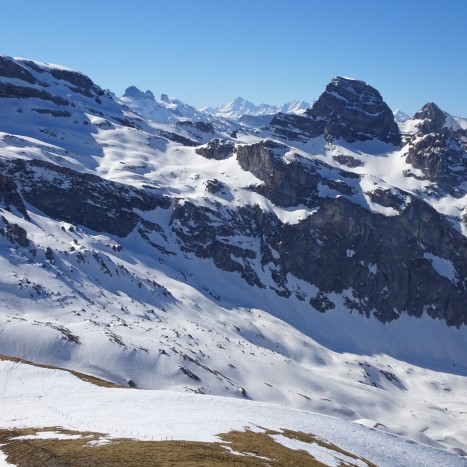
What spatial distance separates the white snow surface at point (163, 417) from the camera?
47812 millimetres

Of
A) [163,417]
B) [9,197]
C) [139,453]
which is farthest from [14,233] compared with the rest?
[139,453]

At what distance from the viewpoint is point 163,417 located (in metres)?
52.9

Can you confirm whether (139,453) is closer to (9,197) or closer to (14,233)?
(14,233)

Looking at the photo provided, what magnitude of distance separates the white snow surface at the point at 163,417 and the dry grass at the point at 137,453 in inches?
88.8

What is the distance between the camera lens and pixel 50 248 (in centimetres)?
15175

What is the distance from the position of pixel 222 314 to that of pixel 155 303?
29.7 meters

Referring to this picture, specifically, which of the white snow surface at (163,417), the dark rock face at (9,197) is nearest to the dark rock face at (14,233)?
the dark rock face at (9,197)

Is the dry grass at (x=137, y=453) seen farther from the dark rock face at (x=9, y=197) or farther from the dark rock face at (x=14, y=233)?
the dark rock face at (x=9, y=197)

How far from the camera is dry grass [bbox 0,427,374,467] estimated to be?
36.3m

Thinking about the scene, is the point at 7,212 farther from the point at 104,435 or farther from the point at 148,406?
the point at 104,435

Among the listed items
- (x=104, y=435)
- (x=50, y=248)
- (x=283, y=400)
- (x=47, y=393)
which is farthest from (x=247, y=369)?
(x=104, y=435)

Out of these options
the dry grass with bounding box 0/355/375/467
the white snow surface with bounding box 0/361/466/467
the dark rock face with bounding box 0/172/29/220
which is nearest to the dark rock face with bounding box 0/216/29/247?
the dark rock face with bounding box 0/172/29/220

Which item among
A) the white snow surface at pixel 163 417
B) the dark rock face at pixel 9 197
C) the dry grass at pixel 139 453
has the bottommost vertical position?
the white snow surface at pixel 163 417

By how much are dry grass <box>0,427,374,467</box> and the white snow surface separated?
2256mm
